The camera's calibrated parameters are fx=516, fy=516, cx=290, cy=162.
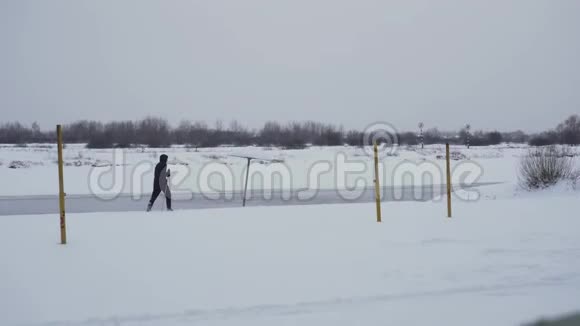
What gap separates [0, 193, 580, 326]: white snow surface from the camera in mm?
5535

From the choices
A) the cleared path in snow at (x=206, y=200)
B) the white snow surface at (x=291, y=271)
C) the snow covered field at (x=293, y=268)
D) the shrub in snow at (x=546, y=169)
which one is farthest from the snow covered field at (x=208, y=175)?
the white snow surface at (x=291, y=271)

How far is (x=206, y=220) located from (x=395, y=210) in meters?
5.06

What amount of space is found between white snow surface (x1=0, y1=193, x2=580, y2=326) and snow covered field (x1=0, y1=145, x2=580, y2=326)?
21 mm

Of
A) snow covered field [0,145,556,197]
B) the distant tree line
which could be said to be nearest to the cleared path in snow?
snow covered field [0,145,556,197]

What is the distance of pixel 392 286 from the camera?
6.50 metres

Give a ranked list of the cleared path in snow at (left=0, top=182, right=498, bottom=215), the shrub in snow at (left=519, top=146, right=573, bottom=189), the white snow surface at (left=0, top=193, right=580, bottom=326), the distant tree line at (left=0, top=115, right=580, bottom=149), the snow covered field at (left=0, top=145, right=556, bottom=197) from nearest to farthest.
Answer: the white snow surface at (left=0, top=193, right=580, bottom=326) < the cleared path in snow at (left=0, top=182, right=498, bottom=215) < the shrub in snow at (left=519, top=146, right=573, bottom=189) < the snow covered field at (left=0, top=145, right=556, bottom=197) < the distant tree line at (left=0, top=115, right=580, bottom=149)

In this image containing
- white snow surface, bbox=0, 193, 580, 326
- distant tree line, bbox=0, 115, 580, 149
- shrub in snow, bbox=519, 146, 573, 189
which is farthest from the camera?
distant tree line, bbox=0, 115, 580, 149

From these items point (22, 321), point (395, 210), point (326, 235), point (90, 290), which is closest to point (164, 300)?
point (90, 290)

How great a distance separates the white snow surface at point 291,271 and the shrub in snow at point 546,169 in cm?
766

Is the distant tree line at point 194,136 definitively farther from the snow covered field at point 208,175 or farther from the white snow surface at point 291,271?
the white snow surface at point 291,271

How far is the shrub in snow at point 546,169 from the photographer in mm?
18906

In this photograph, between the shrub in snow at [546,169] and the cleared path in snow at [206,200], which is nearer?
the cleared path in snow at [206,200]

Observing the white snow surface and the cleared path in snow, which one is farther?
the cleared path in snow

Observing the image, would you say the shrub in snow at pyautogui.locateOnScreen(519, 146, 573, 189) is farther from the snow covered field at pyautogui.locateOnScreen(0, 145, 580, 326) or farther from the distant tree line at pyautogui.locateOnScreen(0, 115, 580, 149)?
the distant tree line at pyautogui.locateOnScreen(0, 115, 580, 149)
